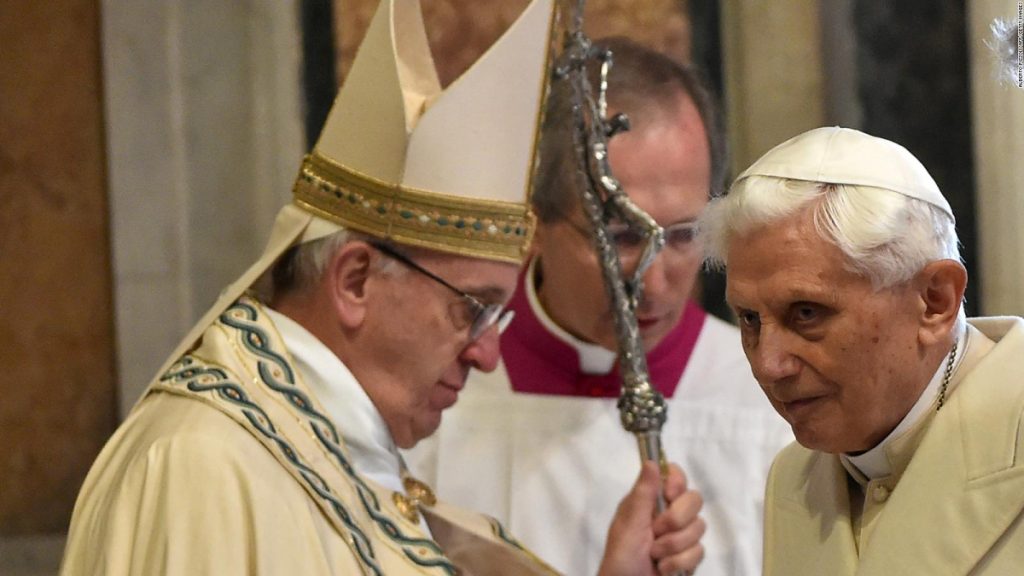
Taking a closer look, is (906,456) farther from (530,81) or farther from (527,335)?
(527,335)

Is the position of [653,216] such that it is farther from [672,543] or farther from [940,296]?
[940,296]

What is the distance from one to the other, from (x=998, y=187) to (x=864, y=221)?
7.86ft

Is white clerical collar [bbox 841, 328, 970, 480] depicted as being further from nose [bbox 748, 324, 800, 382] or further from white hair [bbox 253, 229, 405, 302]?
white hair [bbox 253, 229, 405, 302]

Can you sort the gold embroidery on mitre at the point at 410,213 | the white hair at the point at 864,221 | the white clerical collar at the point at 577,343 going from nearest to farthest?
the white hair at the point at 864,221
the gold embroidery on mitre at the point at 410,213
the white clerical collar at the point at 577,343

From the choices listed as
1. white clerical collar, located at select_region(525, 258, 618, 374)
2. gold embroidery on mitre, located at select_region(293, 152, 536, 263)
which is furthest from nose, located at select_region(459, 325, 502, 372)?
white clerical collar, located at select_region(525, 258, 618, 374)

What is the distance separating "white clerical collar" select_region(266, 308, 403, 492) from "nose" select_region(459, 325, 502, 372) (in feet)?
0.76

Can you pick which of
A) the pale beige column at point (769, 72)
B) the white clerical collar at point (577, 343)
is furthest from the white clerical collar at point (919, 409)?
the pale beige column at point (769, 72)

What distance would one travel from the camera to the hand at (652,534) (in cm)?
327

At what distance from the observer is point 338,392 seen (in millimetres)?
2941

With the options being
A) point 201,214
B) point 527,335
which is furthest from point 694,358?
point 201,214

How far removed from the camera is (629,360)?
3.46 m

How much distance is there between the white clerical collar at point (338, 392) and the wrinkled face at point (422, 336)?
63mm

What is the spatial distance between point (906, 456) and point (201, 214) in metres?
2.99

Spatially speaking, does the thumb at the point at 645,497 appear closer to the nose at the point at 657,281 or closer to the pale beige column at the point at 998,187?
the nose at the point at 657,281
